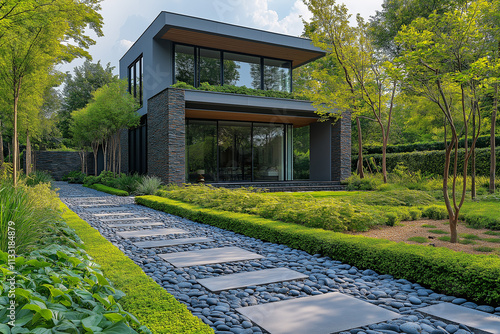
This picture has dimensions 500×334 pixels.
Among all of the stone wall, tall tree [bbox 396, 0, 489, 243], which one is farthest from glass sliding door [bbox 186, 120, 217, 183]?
the stone wall

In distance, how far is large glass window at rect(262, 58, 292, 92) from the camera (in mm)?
18266

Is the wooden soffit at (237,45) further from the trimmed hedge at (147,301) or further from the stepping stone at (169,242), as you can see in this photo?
the trimmed hedge at (147,301)

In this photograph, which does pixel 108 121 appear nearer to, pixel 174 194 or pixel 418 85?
pixel 174 194

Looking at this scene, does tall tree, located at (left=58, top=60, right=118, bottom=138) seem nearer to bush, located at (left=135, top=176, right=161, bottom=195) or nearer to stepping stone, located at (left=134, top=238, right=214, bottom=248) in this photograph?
bush, located at (left=135, top=176, right=161, bottom=195)

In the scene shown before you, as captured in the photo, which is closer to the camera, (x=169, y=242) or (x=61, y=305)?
(x=61, y=305)

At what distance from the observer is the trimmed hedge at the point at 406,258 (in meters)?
3.13

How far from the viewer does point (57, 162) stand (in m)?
30.8

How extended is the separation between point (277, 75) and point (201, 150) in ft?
19.3

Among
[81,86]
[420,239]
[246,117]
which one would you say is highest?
[81,86]

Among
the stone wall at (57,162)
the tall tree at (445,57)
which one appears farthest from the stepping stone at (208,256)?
the stone wall at (57,162)

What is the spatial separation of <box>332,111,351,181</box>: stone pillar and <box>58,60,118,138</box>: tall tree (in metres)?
23.4

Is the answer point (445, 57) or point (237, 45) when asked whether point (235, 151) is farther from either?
point (445, 57)

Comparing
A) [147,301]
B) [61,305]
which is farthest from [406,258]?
[61,305]

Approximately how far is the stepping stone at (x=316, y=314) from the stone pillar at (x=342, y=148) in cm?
1434
